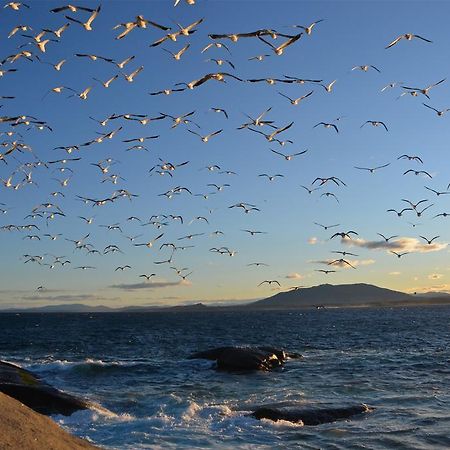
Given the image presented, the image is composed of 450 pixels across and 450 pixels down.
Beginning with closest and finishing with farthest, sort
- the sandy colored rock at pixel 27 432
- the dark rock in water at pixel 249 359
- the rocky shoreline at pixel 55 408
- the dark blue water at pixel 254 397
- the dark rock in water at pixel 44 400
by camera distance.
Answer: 1. the sandy colored rock at pixel 27 432
2. the rocky shoreline at pixel 55 408
3. the dark blue water at pixel 254 397
4. the dark rock in water at pixel 44 400
5. the dark rock in water at pixel 249 359

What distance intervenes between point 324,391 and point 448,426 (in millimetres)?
10346

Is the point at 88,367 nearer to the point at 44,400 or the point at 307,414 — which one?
the point at 44,400

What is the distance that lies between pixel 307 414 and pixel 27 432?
16.8m

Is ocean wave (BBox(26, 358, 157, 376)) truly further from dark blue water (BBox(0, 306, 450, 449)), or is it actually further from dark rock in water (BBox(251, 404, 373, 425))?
dark rock in water (BBox(251, 404, 373, 425))

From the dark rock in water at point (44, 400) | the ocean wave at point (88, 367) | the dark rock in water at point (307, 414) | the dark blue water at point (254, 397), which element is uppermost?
the dark rock in water at point (44, 400)

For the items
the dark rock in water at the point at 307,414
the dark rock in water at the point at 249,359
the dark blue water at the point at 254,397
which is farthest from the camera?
the dark rock in water at the point at 249,359

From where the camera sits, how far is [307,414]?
24531 millimetres

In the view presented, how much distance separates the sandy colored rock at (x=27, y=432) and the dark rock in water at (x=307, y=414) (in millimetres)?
14334

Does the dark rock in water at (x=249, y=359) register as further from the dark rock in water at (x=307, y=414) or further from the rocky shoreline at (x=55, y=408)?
the dark rock in water at (x=307, y=414)

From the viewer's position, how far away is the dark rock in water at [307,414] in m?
23.9

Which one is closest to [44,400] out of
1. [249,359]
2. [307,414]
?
[307,414]

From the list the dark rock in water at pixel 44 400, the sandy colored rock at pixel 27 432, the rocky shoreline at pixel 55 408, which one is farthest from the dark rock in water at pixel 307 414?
the sandy colored rock at pixel 27 432

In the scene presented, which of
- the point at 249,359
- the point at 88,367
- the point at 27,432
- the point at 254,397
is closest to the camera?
the point at 27,432

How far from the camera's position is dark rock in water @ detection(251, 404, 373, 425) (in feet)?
78.4
